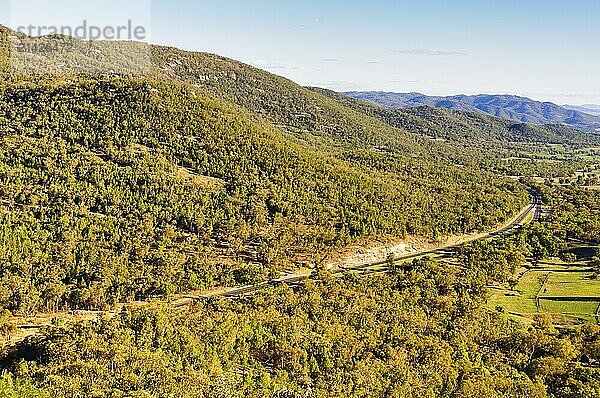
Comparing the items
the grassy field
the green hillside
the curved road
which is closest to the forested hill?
the green hillside

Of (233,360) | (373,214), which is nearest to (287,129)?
(373,214)

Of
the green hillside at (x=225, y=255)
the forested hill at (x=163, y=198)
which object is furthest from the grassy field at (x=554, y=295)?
the forested hill at (x=163, y=198)

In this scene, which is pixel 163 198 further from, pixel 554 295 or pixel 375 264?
pixel 554 295

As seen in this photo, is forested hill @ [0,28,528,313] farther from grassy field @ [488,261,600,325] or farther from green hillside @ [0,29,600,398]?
grassy field @ [488,261,600,325]

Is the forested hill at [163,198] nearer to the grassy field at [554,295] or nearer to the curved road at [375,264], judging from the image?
the curved road at [375,264]

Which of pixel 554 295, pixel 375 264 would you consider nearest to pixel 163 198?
pixel 375 264

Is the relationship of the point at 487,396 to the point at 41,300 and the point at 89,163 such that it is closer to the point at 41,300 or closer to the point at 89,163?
the point at 41,300
